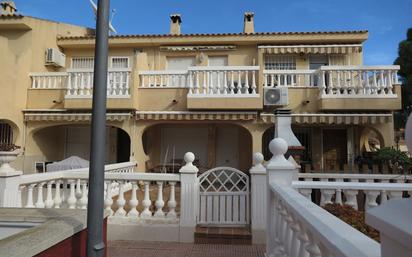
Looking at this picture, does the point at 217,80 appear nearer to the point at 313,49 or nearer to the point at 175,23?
the point at 313,49

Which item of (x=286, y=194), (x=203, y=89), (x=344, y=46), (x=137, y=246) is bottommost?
(x=137, y=246)

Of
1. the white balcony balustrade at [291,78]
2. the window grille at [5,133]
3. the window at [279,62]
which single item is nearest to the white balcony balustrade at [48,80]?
the window grille at [5,133]

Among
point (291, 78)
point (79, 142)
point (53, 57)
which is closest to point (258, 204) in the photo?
Answer: point (291, 78)

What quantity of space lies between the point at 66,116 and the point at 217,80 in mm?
7414

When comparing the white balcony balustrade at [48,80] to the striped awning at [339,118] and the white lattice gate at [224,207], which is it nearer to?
the striped awning at [339,118]

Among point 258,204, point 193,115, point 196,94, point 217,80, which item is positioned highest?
point 217,80

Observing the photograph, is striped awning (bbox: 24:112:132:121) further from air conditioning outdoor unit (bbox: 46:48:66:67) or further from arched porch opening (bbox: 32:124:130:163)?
air conditioning outdoor unit (bbox: 46:48:66:67)

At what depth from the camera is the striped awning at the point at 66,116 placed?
1433 centimetres

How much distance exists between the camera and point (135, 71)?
47.9 feet

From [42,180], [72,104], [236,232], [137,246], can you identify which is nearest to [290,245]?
[236,232]

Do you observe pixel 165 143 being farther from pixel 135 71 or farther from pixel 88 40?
Result: pixel 88 40

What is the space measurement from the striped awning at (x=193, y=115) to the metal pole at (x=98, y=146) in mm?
11113

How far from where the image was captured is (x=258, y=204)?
24.2ft

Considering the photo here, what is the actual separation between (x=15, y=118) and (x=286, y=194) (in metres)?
15.3
